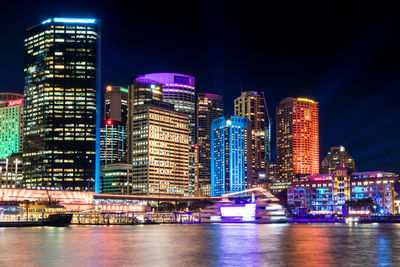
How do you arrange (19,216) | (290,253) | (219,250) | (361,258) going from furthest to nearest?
(19,216), (219,250), (290,253), (361,258)

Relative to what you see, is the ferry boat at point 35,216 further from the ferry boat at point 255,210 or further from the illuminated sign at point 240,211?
the ferry boat at point 255,210

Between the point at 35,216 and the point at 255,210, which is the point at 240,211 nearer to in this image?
the point at 255,210

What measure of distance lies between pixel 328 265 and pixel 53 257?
2784cm

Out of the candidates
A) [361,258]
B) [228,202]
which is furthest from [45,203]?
[361,258]

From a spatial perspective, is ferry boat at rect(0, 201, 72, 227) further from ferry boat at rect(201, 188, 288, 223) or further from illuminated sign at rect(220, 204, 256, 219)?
ferry boat at rect(201, 188, 288, 223)

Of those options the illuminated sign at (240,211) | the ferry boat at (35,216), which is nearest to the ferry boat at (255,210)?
the illuminated sign at (240,211)

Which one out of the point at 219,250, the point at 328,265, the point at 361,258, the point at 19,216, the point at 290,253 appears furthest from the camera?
the point at 19,216

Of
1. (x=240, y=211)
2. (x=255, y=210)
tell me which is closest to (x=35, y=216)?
(x=240, y=211)

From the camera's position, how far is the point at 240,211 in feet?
616

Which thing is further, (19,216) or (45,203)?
(45,203)

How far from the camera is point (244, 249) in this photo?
208 ft

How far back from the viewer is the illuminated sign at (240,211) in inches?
7148

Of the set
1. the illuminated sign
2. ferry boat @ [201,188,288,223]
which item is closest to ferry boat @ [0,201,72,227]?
the illuminated sign

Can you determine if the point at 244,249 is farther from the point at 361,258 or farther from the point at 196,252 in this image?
the point at 361,258
